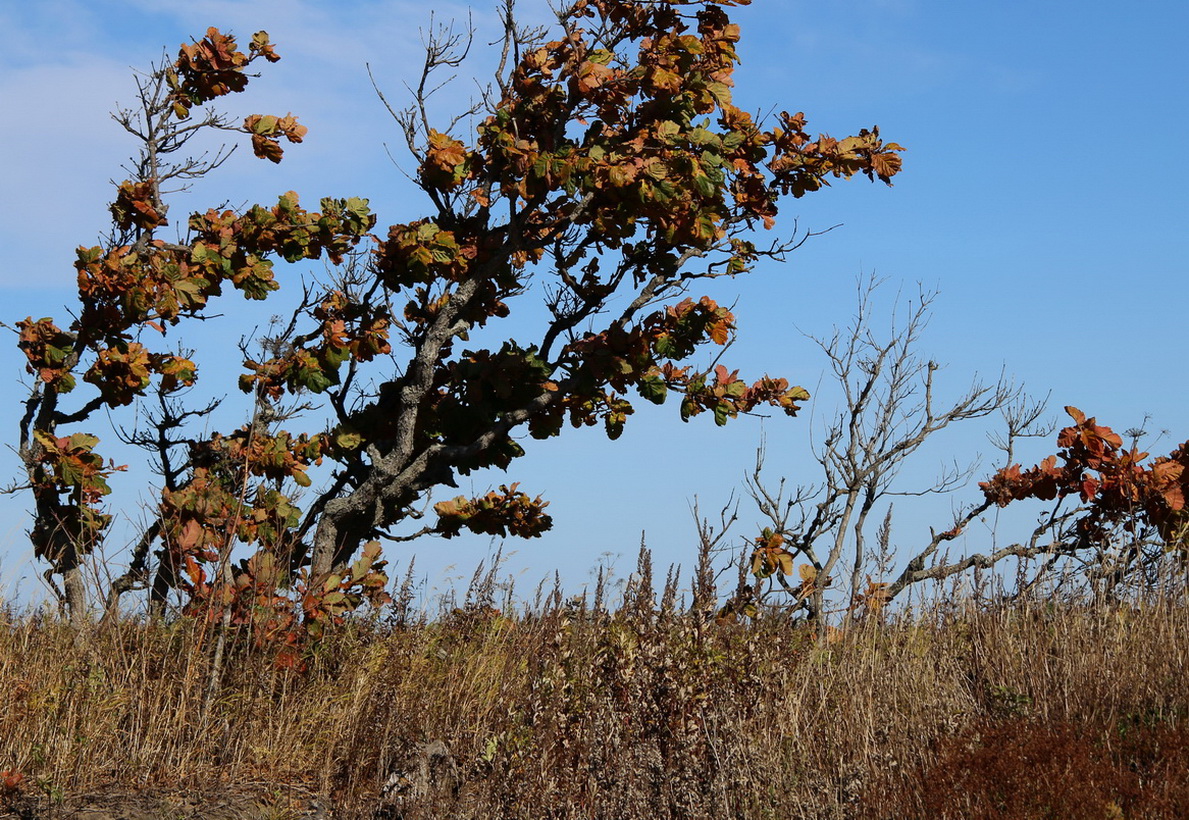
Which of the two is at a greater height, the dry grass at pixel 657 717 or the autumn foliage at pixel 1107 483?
the autumn foliage at pixel 1107 483

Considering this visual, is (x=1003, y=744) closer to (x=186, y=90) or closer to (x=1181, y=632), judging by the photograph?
(x=1181, y=632)

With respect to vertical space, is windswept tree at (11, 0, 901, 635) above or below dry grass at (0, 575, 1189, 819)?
above

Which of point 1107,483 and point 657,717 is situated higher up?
point 1107,483

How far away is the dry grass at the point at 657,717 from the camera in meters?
4.84

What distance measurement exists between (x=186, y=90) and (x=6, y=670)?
174 inches

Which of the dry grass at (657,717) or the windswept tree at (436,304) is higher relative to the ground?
the windswept tree at (436,304)

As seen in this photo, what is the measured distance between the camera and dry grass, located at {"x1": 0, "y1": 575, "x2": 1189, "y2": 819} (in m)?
4.84

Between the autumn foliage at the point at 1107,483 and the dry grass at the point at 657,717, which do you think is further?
the autumn foliage at the point at 1107,483

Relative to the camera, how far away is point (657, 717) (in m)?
5.29

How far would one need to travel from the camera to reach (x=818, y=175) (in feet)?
24.2

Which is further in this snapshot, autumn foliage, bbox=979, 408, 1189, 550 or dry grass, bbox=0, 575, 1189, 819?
autumn foliage, bbox=979, 408, 1189, 550

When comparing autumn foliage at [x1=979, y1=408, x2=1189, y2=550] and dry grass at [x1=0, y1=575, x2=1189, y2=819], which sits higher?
autumn foliage at [x1=979, y1=408, x2=1189, y2=550]

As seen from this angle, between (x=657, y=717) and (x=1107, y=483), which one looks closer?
(x=657, y=717)

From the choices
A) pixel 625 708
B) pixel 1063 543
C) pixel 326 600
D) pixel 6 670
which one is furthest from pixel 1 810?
pixel 1063 543
